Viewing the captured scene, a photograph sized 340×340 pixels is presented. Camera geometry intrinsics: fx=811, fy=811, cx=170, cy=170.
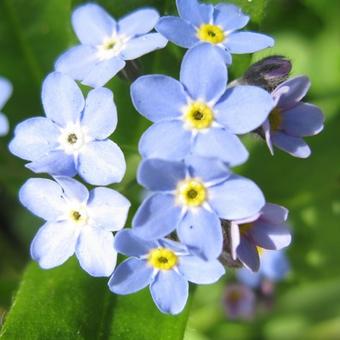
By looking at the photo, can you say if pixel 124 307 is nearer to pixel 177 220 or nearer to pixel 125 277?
pixel 125 277

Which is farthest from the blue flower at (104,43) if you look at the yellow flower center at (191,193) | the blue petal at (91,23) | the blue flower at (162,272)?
the blue flower at (162,272)

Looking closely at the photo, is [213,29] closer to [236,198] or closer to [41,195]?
[236,198]

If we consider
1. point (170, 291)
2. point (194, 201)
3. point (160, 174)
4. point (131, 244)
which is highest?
point (160, 174)

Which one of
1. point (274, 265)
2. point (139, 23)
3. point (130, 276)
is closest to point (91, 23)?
point (139, 23)

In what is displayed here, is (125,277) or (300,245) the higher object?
(125,277)

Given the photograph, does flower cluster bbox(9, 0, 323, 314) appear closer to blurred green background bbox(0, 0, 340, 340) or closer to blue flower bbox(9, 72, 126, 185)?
blue flower bbox(9, 72, 126, 185)

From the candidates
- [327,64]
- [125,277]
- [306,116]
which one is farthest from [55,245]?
[327,64]

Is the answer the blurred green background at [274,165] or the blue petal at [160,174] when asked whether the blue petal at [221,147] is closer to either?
the blue petal at [160,174]
